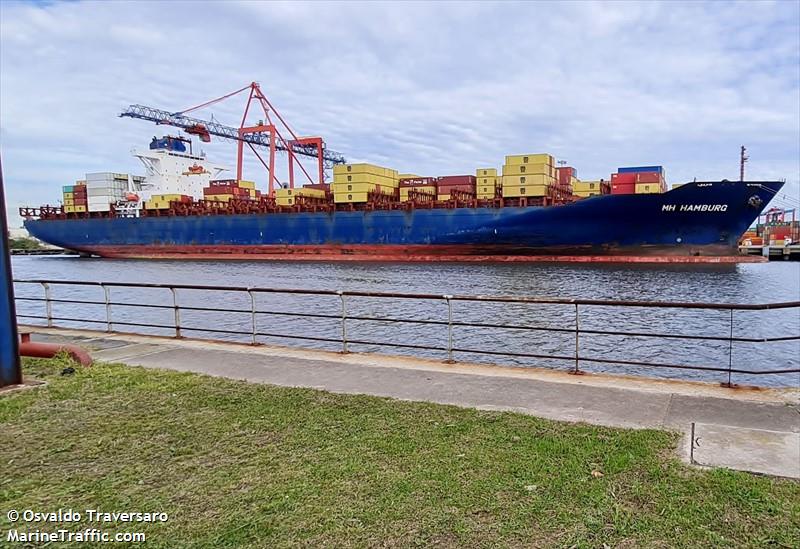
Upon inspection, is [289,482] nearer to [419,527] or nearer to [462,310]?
[419,527]

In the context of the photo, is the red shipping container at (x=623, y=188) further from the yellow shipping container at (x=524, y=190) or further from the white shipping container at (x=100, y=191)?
the white shipping container at (x=100, y=191)

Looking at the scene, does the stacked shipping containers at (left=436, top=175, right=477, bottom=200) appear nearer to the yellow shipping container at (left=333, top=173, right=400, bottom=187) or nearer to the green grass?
the yellow shipping container at (left=333, top=173, right=400, bottom=187)

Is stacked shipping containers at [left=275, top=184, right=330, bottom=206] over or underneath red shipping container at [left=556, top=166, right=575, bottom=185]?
underneath

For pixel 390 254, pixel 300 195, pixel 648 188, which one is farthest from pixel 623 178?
pixel 300 195

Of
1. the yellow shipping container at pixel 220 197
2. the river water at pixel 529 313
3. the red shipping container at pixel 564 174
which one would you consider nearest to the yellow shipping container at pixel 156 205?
the yellow shipping container at pixel 220 197

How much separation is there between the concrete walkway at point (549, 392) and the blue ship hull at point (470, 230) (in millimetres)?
29280

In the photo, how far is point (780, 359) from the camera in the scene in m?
10.6

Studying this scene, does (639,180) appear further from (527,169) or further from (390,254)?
(390,254)

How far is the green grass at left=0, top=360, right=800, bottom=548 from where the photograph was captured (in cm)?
256

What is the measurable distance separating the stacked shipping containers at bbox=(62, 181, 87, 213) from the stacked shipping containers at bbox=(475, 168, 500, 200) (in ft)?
146

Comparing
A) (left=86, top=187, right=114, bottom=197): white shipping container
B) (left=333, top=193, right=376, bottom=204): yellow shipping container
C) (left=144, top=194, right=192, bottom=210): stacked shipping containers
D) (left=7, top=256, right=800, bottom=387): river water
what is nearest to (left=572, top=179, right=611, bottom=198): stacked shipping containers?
(left=7, top=256, right=800, bottom=387): river water

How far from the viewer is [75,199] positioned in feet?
190

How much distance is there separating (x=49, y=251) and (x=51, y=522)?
106 meters

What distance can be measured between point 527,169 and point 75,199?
165 ft
